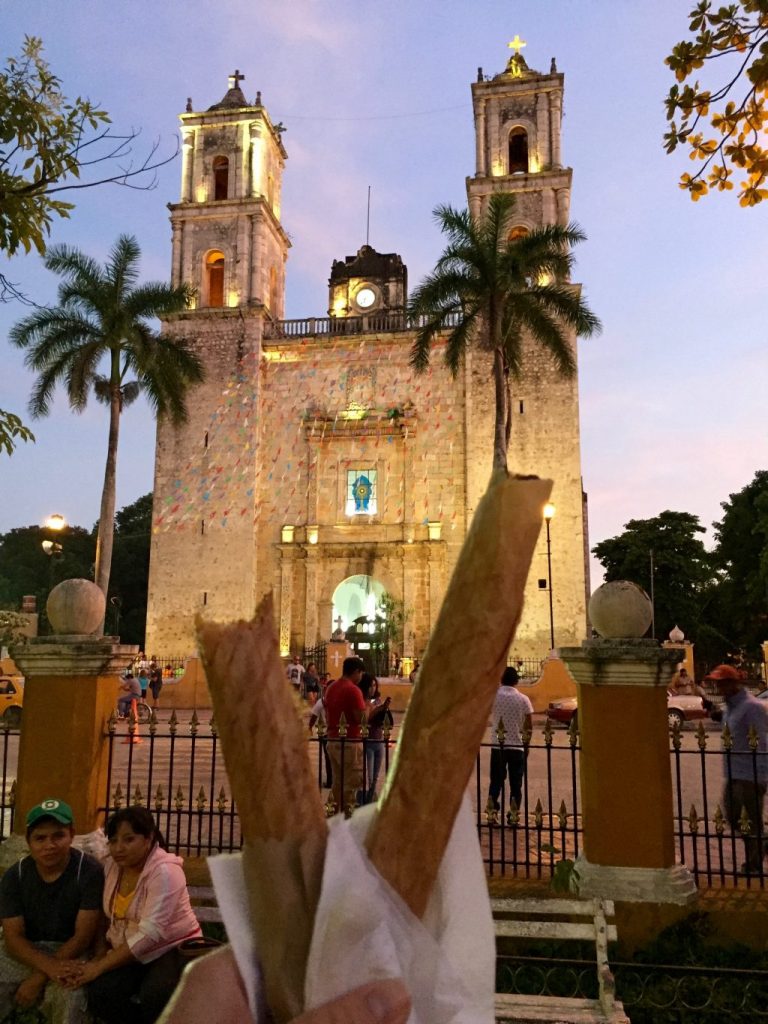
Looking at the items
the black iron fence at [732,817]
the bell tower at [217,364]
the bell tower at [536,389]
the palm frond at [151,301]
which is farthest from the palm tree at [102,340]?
the black iron fence at [732,817]

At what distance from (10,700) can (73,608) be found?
11.4 m

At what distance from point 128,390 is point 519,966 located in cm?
1680

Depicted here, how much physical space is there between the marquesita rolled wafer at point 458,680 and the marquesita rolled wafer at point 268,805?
7 cm

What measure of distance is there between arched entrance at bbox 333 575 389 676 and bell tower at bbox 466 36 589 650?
3.87 m

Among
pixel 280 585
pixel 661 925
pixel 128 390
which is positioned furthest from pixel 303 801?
→ pixel 280 585

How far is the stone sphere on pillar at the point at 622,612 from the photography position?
4.19m

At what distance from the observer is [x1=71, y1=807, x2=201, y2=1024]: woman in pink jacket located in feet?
9.07

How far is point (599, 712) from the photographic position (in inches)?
160

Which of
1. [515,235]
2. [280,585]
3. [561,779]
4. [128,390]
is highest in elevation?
[515,235]

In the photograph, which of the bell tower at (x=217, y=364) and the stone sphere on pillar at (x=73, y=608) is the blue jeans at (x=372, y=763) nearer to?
the stone sphere on pillar at (x=73, y=608)

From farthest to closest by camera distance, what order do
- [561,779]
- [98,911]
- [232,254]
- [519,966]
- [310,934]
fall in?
[232,254] < [561,779] < [519,966] < [98,911] < [310,934]

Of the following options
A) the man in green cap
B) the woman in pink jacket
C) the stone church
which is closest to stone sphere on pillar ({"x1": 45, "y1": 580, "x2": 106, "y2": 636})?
the man in green cap

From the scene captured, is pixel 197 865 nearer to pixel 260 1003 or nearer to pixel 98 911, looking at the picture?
pixel 98 911

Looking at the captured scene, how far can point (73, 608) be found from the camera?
450 cm
